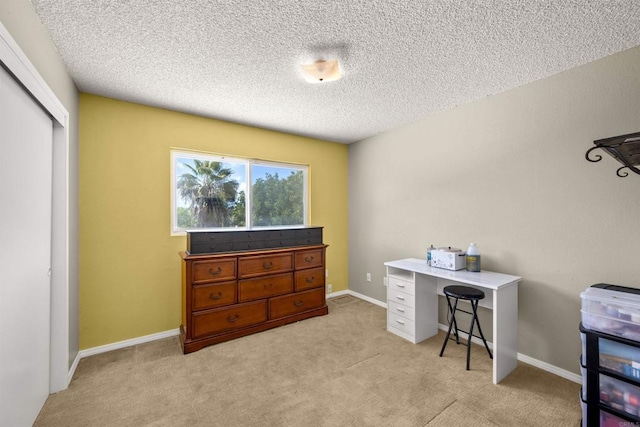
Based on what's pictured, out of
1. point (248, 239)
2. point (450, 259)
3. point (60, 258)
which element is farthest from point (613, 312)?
point (60, 258)

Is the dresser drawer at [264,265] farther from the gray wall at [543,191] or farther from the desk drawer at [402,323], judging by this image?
the gray wall at [543,191]

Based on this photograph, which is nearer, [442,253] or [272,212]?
[442,253]

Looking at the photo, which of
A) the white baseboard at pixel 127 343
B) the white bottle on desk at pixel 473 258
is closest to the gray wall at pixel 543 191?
the white bottle on desk at pixel 473 258

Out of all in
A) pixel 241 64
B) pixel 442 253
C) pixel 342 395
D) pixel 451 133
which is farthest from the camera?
pixel 451 133

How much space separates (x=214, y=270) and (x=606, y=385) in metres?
3.03

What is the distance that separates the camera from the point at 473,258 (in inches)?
103

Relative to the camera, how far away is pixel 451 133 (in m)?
3.00

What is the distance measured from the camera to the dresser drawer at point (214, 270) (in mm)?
2674

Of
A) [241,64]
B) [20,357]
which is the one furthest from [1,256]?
[241,64]

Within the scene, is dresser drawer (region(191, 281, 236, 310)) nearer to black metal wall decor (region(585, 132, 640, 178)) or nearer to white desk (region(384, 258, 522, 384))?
white desk (region(384, 258, 522, 384))

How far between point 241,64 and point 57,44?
1.23 meters

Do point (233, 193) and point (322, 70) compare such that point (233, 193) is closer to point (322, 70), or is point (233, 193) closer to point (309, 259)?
point (309, 259)

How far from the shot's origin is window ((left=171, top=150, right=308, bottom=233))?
3119mm

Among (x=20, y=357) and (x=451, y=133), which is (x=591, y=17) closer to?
(x=451, y=133)
